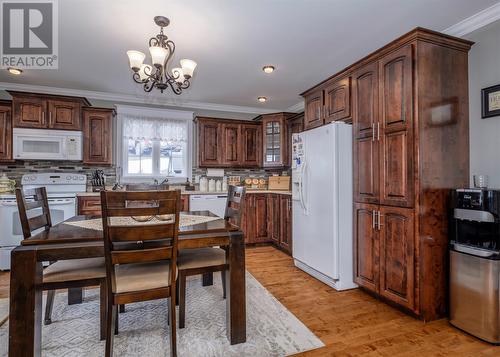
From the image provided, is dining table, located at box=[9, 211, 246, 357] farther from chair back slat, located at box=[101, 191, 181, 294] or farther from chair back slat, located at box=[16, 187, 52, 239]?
chair back slat, located at box=[16, 187, 52, 239]

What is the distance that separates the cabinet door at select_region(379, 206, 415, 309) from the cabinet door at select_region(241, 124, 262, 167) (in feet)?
9.57

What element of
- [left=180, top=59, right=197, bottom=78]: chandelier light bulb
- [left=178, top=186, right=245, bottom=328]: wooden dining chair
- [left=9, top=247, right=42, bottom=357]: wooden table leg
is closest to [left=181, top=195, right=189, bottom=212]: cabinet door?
[left=178, top=186, right=245, bottom=328]: wooden dining chair

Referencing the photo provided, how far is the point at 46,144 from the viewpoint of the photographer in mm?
3773

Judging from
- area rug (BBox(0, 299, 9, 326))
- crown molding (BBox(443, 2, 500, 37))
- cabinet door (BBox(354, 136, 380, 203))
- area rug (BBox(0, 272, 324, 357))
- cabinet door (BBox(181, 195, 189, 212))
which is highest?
crown molding (BBox(443, 2, 500, 37))

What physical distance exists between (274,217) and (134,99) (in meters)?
3.11

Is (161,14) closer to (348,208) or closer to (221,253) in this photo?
(221,253)

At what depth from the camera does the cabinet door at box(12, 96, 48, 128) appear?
11.9 ft

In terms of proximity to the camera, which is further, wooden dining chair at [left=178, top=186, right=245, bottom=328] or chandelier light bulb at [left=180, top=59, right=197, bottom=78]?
chandelier light bulb at [left=180, top=59, right=197, bottom=78]

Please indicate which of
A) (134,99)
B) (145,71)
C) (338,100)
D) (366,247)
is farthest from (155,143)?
(366,247)

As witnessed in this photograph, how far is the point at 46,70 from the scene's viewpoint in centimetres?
336

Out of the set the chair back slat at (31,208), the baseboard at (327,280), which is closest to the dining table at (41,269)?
the chair back slat at (31,208)

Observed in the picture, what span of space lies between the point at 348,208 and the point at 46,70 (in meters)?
4.06

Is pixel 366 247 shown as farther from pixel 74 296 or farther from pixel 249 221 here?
pixel 74 296

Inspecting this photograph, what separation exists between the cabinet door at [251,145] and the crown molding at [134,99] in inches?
18.3
